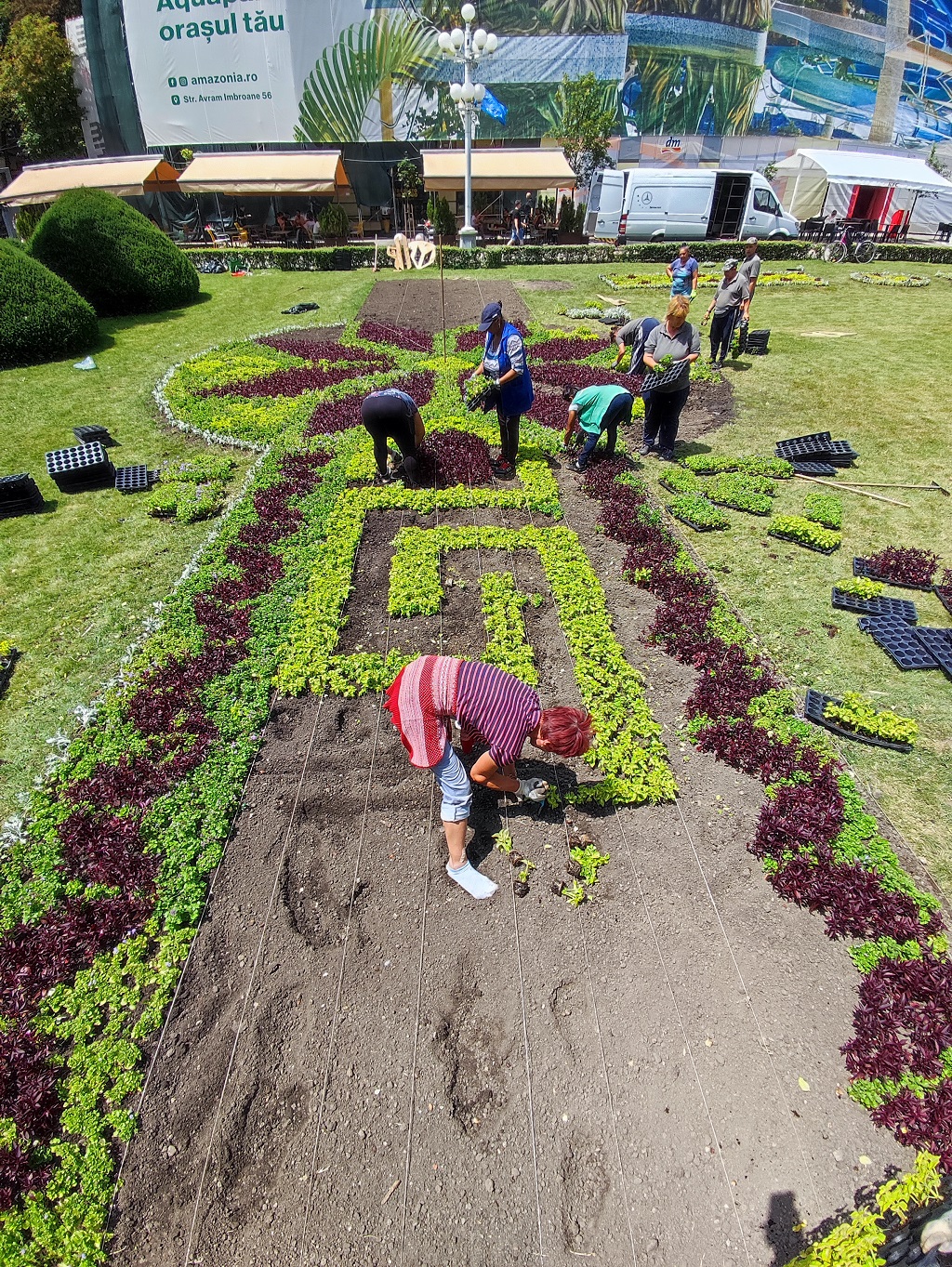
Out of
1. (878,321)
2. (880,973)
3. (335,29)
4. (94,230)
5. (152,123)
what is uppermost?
(335,29)

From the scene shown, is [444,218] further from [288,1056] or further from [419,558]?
[288,1056]

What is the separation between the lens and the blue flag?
117 feet

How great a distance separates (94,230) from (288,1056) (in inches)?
843

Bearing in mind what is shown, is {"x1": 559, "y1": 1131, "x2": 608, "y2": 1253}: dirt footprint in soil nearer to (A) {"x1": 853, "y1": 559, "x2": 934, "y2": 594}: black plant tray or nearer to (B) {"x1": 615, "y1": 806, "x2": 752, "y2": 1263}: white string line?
(B) {"x1": 615, "y1": 806, "x2": 752, "y2": 1263}: white string line

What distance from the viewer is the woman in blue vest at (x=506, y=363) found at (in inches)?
329

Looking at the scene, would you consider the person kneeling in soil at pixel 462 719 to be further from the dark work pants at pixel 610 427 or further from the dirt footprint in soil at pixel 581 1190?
the dark work pants at pixel 610 427

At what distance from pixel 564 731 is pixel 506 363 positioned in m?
5.93

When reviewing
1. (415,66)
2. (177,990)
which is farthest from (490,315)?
(415,66)

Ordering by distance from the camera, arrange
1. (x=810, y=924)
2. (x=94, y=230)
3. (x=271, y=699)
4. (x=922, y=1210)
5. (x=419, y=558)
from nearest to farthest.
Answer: (x=922, y=1210)
(x=810, y=924)
(x=271, y=699)
(x=419, y=558)
(x=94, y=230)

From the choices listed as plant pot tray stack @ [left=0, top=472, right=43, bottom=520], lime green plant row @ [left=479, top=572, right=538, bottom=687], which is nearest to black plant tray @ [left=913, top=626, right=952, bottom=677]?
lime green plant row @ [left=479, top=572, right=538, bottom=687]

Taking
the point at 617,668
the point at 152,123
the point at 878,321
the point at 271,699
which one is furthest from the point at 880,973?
the point at 152,123

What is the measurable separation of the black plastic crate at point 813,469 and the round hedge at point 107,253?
18.1 metres

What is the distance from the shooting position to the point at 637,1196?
320 centimetres

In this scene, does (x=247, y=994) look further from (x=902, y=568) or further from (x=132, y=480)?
(x=132, y=480)
